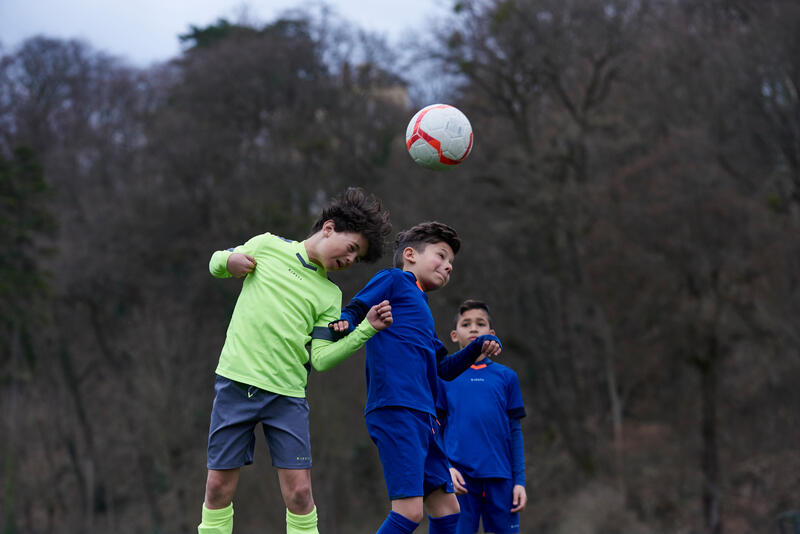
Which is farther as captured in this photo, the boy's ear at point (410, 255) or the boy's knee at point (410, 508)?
the boy's ear at point (410, 255)

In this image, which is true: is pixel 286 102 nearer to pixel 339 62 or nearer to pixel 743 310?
pixel 339 62

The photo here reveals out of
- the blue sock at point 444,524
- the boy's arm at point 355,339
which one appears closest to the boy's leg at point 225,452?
the boy's arm at point 355,339

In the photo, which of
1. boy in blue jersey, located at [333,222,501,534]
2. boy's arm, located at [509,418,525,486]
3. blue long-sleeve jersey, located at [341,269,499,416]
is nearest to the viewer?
boy in blue jersey, located at [333,222,501,534]

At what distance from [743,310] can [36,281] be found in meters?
19.9

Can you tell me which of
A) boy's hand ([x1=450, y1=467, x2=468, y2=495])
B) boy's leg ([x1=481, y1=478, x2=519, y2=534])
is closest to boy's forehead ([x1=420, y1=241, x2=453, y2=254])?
boy's hand ([x1=450, y1=467, x2=468, y2=495])

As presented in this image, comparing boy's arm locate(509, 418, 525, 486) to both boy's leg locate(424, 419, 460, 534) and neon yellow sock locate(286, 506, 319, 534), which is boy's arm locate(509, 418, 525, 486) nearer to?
boy's leg locate(424, 419, 460, 534)

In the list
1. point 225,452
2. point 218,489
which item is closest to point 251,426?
point 225,452

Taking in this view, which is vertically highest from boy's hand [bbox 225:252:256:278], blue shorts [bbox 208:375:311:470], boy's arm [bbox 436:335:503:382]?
boy's hand [bbox 225:252:256:278]

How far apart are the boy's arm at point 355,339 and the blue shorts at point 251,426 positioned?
27cm

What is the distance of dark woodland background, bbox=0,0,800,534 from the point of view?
2077 cm

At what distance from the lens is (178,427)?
23.3 m

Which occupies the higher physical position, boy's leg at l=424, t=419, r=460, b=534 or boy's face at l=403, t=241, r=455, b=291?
boy's face at l=403, t=241, r=455, b=291

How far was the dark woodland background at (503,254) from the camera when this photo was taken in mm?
20766

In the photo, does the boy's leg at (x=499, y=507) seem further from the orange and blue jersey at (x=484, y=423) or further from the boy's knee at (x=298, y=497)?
the boy's knee at (x=298, y=497)
